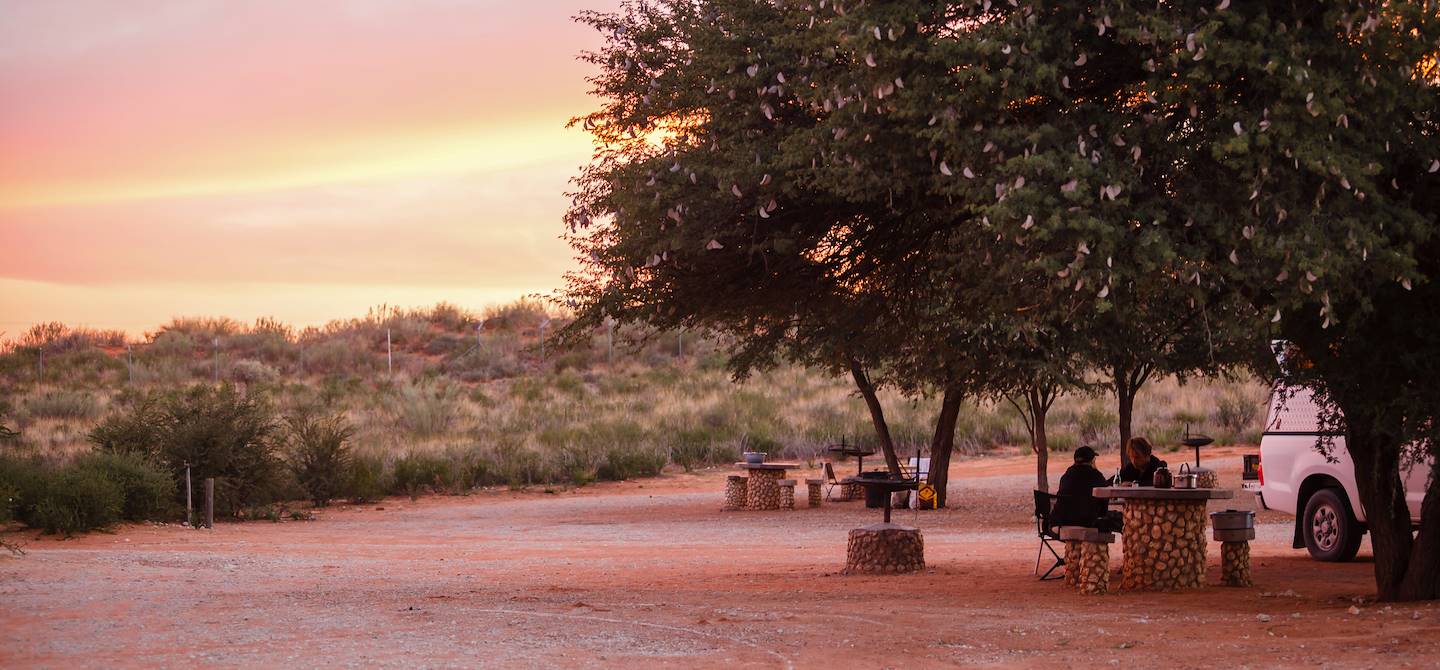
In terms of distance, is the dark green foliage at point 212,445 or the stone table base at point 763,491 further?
the stone table base at point 763,491

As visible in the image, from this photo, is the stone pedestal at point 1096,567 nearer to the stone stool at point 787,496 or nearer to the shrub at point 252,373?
the stone stool at point 787,496

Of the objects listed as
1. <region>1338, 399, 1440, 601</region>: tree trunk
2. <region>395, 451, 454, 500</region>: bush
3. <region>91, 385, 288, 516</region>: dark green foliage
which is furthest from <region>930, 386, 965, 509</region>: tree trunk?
<region>1338, 399, 1440, 601</region>: tree trunk

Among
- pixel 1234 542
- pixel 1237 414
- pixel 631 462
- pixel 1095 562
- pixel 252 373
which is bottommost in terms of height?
pixel 1095 562

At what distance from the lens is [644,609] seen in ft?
39.4

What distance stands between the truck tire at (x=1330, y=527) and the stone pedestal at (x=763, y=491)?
13.4 meters

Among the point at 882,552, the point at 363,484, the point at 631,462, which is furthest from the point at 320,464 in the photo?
the point at 882,552

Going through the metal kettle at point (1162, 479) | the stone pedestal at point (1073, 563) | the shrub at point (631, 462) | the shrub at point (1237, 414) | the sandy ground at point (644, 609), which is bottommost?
the sandy ground at point (644, 609)

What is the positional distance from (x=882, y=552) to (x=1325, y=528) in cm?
497

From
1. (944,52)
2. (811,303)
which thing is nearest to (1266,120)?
(944,52)

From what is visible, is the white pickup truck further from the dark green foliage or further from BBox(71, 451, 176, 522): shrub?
the dark green foliage

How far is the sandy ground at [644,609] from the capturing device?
9320 mm

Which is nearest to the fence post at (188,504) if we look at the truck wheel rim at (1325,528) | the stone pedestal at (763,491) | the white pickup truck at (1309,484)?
the stone pedestal at (763,491)

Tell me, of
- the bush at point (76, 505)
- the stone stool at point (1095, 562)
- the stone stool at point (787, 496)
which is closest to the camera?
the stone stool at point (1095, 562)

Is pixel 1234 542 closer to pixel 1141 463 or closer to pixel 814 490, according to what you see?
pixel 1141 463
